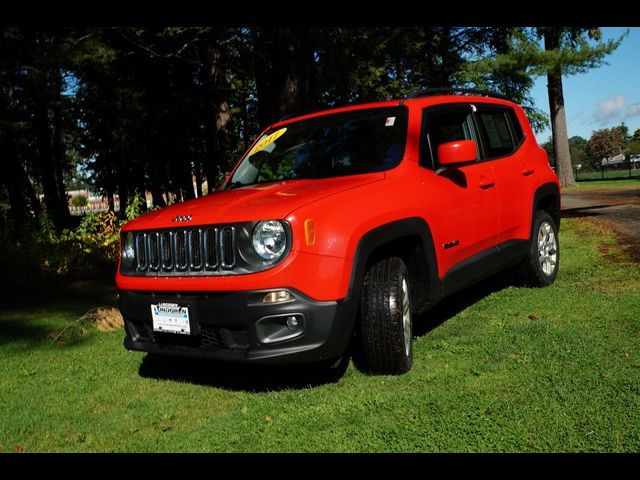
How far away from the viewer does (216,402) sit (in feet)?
12.7

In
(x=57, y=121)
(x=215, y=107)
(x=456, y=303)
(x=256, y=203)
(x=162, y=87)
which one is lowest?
(x=456, y=303)

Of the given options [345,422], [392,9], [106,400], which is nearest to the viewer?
[345,422]

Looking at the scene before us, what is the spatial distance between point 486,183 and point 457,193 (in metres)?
0.54

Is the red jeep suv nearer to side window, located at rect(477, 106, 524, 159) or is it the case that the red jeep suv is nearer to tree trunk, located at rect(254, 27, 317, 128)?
side window, located at rect(477, 106, 524, 159)

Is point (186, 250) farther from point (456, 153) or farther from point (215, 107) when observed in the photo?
point (215, 107)

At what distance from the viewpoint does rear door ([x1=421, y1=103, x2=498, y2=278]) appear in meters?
4.47

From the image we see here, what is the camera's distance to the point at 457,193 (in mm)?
4715

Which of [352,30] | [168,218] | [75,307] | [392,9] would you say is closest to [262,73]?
[352,30]

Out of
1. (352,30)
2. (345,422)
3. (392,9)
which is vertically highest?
(352,30)

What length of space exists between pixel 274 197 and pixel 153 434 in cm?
157

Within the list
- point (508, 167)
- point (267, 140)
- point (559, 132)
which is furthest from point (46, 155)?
point (508, 167)

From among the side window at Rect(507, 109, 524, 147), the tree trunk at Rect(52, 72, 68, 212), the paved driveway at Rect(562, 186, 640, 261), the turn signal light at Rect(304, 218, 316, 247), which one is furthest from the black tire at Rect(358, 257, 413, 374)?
the tree trunk at Rect(52, 72, 68, 212)

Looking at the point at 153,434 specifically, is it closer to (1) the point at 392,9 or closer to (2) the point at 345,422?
(2) the point at 345,422
